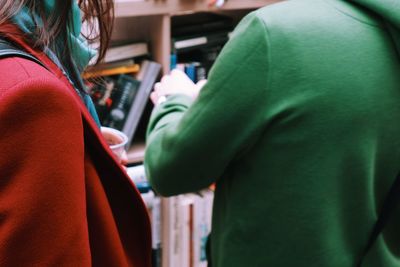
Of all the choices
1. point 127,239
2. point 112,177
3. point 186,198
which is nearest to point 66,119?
point 112,177

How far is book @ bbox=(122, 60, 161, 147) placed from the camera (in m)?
1.41

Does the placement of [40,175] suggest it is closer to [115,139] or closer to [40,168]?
[40,168]

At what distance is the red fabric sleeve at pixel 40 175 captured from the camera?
442 mm

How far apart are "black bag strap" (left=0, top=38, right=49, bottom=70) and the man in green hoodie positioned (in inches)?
9.8

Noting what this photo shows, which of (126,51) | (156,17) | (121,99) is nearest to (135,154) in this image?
(121,99)

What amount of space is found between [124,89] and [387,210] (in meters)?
0.91

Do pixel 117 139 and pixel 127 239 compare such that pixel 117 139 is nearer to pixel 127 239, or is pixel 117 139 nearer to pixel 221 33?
pixel 127 239

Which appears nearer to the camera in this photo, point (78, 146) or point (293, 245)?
point (78, 146)

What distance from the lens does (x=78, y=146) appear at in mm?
487

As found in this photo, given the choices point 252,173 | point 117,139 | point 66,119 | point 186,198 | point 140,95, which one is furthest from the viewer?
point 186,198

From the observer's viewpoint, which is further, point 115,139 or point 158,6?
point 158,6

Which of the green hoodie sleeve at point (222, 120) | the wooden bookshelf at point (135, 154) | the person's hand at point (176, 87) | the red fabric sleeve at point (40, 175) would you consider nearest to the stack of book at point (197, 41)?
the wooden bookshelf at point (135, 154)

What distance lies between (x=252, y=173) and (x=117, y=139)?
0.86 feet

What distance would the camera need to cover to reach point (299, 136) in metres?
0.65
